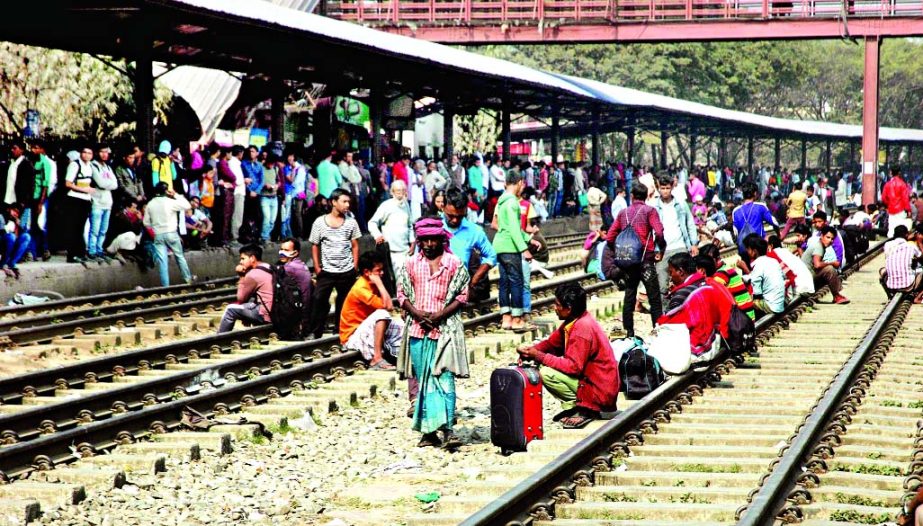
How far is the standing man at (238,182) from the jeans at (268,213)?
0.39 m

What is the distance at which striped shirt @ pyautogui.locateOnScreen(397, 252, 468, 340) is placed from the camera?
362 inches

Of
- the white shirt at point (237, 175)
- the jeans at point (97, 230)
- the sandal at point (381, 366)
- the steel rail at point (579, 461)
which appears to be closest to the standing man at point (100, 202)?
the jeans at point (97, 230)

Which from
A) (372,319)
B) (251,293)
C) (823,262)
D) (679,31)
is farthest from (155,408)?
(679,31)

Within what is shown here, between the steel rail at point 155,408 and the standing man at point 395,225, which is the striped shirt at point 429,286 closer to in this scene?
the steel rail at point 155,408

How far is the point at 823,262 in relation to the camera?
1923 cm

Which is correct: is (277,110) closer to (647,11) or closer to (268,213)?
(268,213)

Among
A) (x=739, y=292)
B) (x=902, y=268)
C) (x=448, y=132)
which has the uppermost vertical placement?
(x=448, y=132)

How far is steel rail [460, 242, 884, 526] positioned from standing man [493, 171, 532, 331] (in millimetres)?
3228

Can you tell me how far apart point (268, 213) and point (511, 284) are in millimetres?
7319

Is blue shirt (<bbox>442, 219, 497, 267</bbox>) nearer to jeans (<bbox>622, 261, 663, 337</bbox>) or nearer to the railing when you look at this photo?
jeans (<bbox>622, 261, 663, 337</bbox>)

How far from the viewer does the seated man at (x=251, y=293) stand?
45.5ft

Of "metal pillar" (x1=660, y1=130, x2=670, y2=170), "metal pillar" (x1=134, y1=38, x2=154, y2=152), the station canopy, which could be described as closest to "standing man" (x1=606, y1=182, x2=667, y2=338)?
the station canopy

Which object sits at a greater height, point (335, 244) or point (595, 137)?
point (595, 137)

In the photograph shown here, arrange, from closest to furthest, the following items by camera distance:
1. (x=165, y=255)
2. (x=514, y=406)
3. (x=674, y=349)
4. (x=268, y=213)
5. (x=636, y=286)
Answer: (x=514, y=406) → (x=674, y=349) → (x=636, y=286) → (x=165, y=255) → (x=268, y=213)
